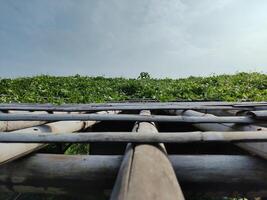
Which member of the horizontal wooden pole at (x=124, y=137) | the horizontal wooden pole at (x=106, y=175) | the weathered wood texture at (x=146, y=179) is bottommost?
the horizontal wooden pole at (x=106, y=175)

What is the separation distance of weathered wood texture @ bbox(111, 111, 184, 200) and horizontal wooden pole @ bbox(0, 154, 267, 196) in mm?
160

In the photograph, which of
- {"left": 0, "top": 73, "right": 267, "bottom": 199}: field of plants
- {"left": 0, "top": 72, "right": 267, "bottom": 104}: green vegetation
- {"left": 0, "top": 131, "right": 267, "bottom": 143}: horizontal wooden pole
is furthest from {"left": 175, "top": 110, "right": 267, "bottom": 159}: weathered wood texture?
{"left": 0, "top": 72, "right": 267, "bottom": 104}: green vegetation

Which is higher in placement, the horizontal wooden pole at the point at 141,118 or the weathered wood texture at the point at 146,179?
the horizontal wooden pole at the point at 141,118

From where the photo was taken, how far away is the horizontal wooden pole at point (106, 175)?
138 centimetres

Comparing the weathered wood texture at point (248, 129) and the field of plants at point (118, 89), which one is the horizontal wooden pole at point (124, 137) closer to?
the weathered wood texture at point (248, 129)

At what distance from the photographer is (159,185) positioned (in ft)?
3.07

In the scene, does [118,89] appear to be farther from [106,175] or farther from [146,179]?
[146,179]

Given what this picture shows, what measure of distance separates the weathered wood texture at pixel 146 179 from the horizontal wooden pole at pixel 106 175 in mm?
160

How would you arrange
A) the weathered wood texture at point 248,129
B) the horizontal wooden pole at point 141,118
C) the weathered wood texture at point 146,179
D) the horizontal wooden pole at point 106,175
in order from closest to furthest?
the weathered wood texture at point 146,179 < the horizontal wooden pole at point 106,175 < the weathered wood texture at point 248,129 < the horizontal wooden pole at point 141,118

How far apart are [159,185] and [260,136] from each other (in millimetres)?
885

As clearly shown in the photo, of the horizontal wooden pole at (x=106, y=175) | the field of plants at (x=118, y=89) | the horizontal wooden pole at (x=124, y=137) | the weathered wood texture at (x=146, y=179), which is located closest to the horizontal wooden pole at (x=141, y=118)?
the horizontal wooden pole at (x=124, y=137)

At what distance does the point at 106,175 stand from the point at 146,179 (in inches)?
17.4

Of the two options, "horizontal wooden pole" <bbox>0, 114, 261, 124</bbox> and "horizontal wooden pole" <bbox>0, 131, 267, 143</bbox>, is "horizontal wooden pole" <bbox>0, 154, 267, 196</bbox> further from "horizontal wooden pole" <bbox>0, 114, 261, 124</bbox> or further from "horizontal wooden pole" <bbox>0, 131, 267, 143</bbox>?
"horizontal wooden pole" <bbox>0, 114, 261, 124</bbox>

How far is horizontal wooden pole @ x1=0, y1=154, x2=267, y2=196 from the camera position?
1381 millimetres
